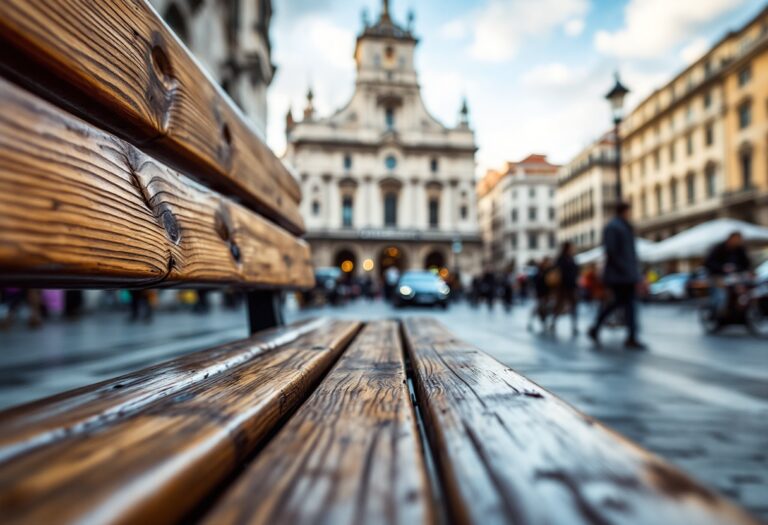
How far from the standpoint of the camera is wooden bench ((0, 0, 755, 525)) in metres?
0.40

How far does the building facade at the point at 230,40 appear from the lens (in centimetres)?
1043

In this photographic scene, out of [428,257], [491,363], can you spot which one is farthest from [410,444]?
[428,257]

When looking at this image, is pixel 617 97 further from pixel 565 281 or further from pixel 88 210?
pixel 88 210

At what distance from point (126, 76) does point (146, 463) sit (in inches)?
20.4

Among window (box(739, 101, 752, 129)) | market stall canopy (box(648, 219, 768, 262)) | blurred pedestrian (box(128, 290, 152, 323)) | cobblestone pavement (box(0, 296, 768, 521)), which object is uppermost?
window (box(739, 101, 752, 129))

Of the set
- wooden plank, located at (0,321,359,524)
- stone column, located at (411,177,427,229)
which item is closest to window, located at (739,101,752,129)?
stone column, located at (411,177,427,229)

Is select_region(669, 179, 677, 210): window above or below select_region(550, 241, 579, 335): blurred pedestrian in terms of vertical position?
above

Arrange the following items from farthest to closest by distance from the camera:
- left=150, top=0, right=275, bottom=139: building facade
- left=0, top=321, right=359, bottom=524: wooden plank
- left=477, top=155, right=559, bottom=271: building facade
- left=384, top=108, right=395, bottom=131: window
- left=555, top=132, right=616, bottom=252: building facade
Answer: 1. left=477, top=155, right=559, bottom=271: building facade
2. left=555, top=132, right=616, bottom=252: building facade
3. left=384, top=108, right=395, bottom=131: window
4. left=150, top=0, right=275, bottom=139: building facade
5. left=0, top=321, right=359, bottom=524: wooden plank

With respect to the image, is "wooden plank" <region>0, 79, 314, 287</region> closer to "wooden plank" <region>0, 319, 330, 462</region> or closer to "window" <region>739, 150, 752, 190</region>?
"wooden plank" <region>0, 319, 330, 462</region>

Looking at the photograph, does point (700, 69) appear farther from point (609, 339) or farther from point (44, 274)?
point (44, 274)

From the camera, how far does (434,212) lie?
3650 centimetres

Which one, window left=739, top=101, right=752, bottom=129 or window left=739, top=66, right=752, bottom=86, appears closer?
window left=739, top=66, right=752, bottom=86

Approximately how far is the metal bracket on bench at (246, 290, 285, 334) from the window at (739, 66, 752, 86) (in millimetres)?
29347

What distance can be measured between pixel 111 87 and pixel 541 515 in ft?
2.23
